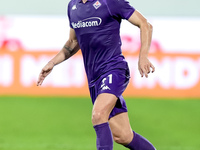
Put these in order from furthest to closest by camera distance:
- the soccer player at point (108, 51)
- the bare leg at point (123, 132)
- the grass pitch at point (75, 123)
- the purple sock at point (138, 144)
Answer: the grass pitch at point (75, 123) < the purple sock at point (138, 144) < the bare leg at point (123, 132) < the soccer player at point (108, 51)

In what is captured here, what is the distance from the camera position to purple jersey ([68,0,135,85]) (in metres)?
4.96

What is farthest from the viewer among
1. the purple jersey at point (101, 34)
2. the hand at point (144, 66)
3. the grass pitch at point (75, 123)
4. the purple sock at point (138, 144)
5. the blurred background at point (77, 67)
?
the blurred background at point (77, 67)

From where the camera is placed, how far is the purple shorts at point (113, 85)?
4.86 metres

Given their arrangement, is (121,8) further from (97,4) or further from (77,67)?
(77,67)

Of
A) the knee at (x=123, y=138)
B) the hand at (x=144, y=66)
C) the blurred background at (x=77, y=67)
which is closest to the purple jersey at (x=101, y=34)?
the hand at (x=144, y=66)

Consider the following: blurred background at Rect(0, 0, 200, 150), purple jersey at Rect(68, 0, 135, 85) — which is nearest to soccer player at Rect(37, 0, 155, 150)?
purple jersey at Rect(68, 0, 135, 85)

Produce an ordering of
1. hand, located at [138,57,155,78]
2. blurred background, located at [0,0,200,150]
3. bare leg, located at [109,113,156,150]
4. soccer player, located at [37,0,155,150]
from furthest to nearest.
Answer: blurred background, located at [0,0,200,150]
bare leg, located at [109,113,156,150]
soccer player, located at [37,0,155,150]
hand, located at [138,57,155,78]

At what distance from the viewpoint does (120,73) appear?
196 inches

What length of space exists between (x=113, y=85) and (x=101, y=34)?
1.68ft

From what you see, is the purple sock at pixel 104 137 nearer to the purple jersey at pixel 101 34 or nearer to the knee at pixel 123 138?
the knee at pixel 123 138

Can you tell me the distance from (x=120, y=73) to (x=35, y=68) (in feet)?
22.1

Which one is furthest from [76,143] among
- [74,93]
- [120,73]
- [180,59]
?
[180,59]

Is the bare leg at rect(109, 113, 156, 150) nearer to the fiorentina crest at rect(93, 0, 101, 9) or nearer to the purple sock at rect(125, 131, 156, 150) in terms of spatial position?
the purple sock at rect(125, 131, 156, 150)

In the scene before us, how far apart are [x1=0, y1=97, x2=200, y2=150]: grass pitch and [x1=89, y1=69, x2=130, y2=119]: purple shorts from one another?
2149 mm
